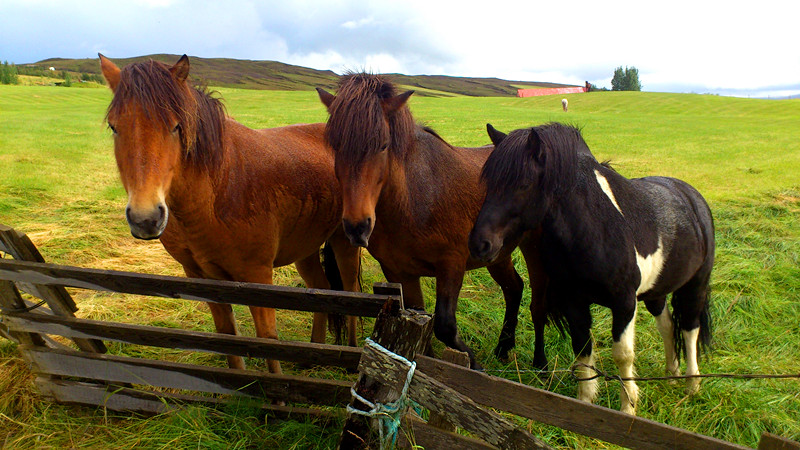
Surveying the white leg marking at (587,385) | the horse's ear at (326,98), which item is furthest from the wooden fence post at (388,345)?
the horse's ear at (326,98)

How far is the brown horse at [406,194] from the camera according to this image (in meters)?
3.11

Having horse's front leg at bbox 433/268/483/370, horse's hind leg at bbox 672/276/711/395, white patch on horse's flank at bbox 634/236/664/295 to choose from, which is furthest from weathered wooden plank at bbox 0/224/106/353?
horse's hind leg at bbox 672/276/711/395

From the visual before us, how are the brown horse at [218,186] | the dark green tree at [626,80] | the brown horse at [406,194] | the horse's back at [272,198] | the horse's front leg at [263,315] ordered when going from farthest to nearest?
the dark green tree at [626,80] → the horse's front leg at [263,315] → the horse's back at [272,198] → the brown horse at [406,194] → the brown horse at [218,186]

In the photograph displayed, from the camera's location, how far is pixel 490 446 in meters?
2.15

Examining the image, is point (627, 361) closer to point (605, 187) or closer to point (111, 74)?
point (605, 187)

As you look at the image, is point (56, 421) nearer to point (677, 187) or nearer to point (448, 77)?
point (677, 187)

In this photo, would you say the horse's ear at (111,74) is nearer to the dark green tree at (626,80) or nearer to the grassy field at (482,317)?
the grassy field at (482,317)

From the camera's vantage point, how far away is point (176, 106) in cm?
269

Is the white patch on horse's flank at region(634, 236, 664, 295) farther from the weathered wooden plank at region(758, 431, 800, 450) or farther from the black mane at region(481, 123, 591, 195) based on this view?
the weathered wooden plank at region(758, 431, 800, 450)

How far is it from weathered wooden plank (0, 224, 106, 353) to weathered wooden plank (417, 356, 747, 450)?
8.53 ft

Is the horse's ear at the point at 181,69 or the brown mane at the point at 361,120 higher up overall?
the horse's ear at the point at 181,69

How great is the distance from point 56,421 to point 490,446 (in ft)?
10.1

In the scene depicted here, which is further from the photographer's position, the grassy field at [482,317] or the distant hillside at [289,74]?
the distant hillside at [289,74]

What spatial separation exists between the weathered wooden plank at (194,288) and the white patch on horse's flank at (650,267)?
1.92m
